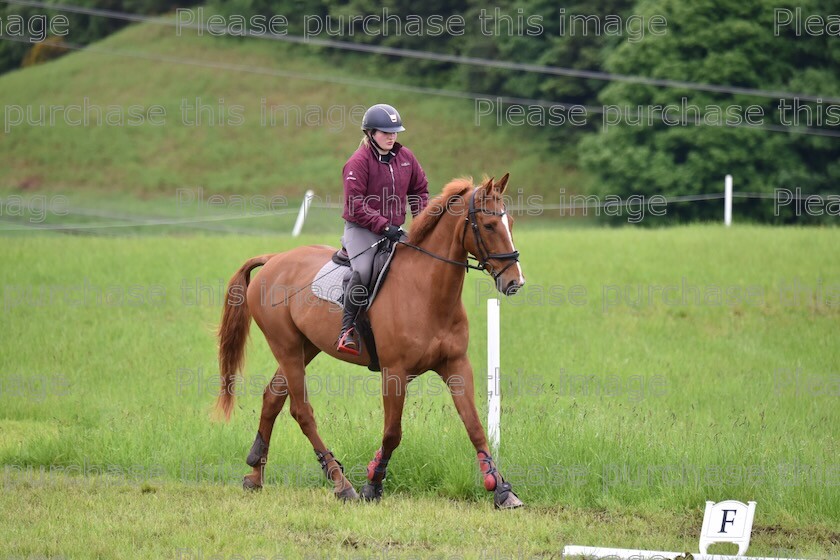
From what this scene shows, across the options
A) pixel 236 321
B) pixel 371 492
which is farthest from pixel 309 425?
pixel 236 321

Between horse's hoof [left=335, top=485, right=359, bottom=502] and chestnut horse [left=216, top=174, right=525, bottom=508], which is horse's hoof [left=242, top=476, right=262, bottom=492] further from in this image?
horse's hoof [left=335, top=485, right=359, bottom=502]

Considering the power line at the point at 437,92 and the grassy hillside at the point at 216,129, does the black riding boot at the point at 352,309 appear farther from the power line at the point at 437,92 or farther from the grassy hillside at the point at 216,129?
the grassy hillside at the point at 216,129

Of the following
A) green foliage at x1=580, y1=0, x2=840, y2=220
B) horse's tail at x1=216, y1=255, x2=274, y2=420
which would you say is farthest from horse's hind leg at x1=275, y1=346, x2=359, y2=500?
green foliage at x1=580, y1=0, x2=840, y2=220

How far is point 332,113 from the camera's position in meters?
54.2

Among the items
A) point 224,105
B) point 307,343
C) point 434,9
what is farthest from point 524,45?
point 307,343

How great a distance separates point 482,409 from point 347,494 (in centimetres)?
246

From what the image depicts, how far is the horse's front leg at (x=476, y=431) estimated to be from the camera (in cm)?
805

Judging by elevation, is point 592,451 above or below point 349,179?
below

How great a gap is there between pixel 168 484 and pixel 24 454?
2022 millimetres

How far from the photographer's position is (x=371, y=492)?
8.59 m

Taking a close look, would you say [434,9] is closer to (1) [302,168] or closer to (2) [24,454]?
(1) [302,168]

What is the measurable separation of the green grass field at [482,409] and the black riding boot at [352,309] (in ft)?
4.45

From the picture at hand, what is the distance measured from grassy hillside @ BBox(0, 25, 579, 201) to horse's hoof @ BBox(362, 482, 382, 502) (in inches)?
1521

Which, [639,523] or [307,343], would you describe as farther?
[307,343]
